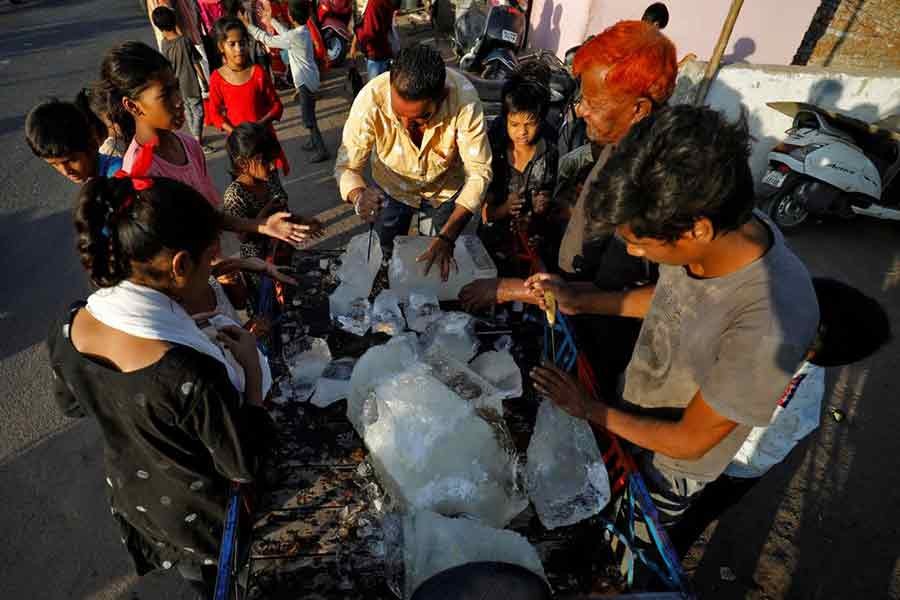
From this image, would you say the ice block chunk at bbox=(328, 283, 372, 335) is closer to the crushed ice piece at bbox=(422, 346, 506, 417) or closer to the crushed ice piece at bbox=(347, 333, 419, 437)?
the crushed ice piece at bbox=(347, 333, 419, 437)

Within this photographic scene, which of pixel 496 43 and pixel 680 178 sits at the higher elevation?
pixel 680 178

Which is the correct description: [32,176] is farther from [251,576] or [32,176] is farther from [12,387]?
[251,576]

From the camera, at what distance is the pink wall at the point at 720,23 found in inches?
254

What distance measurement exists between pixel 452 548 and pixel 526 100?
252 cm

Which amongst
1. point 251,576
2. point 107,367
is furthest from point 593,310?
point 107,367

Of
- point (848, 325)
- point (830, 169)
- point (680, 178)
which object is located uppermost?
point (680, 178)

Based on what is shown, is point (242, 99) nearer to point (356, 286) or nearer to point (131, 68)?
point (131, 68)

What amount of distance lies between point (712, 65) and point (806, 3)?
2824 millimetres

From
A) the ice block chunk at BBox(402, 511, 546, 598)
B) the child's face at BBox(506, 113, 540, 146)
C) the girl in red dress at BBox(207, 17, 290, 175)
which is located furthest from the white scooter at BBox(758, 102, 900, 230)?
the ice block chunk at BBox(402, 511, 546, 598)

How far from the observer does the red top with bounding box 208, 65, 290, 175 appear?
4102 mm

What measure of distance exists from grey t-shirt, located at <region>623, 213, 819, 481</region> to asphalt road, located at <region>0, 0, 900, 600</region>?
1610mm

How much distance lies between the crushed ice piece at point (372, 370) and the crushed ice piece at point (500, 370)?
280 mm

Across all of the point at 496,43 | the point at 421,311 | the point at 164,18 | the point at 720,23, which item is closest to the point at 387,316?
the point at 421,311

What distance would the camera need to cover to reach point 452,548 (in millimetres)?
1332
